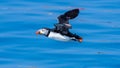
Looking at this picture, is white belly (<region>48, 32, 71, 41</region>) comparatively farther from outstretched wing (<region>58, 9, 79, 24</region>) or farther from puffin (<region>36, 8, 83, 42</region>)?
outstretched wing (<region>58, 9, 79, 24</region>)

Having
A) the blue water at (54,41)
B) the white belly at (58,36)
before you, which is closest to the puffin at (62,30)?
the white belly at (58,36)

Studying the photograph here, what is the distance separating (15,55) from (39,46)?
458mm

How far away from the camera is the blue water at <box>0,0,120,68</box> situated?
7.12 metres

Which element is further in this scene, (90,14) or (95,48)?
(90,14)

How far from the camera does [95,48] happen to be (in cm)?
758

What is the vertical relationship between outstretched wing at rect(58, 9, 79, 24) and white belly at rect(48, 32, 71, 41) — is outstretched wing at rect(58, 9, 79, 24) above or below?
above

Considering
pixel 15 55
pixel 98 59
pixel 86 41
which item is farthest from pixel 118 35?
pixel 15 55

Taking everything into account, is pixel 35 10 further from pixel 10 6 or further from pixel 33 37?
pixel 33 37

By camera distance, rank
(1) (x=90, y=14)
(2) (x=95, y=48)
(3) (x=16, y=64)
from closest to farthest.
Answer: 1. (3) (x=16, y=64)
2. (2) (x=95, y=48)
3. (1) (x=90, y=14)

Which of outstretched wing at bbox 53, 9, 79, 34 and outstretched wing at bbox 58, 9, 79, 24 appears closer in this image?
outstretched wing at bbox 58, 9, 79, 24

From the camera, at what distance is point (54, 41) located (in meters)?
7.91

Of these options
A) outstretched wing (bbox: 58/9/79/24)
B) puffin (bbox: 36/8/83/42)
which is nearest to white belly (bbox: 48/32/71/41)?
puffin (bbox: 36/8/83/42)

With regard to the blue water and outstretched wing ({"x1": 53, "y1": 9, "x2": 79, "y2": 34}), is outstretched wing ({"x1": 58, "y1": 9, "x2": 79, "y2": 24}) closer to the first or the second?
outstretched wing ({"x1": 53, "y1": 9, "x2": 79, "y2": 34})

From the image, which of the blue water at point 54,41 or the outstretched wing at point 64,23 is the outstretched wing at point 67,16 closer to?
the outstretched wing at point 64,23
